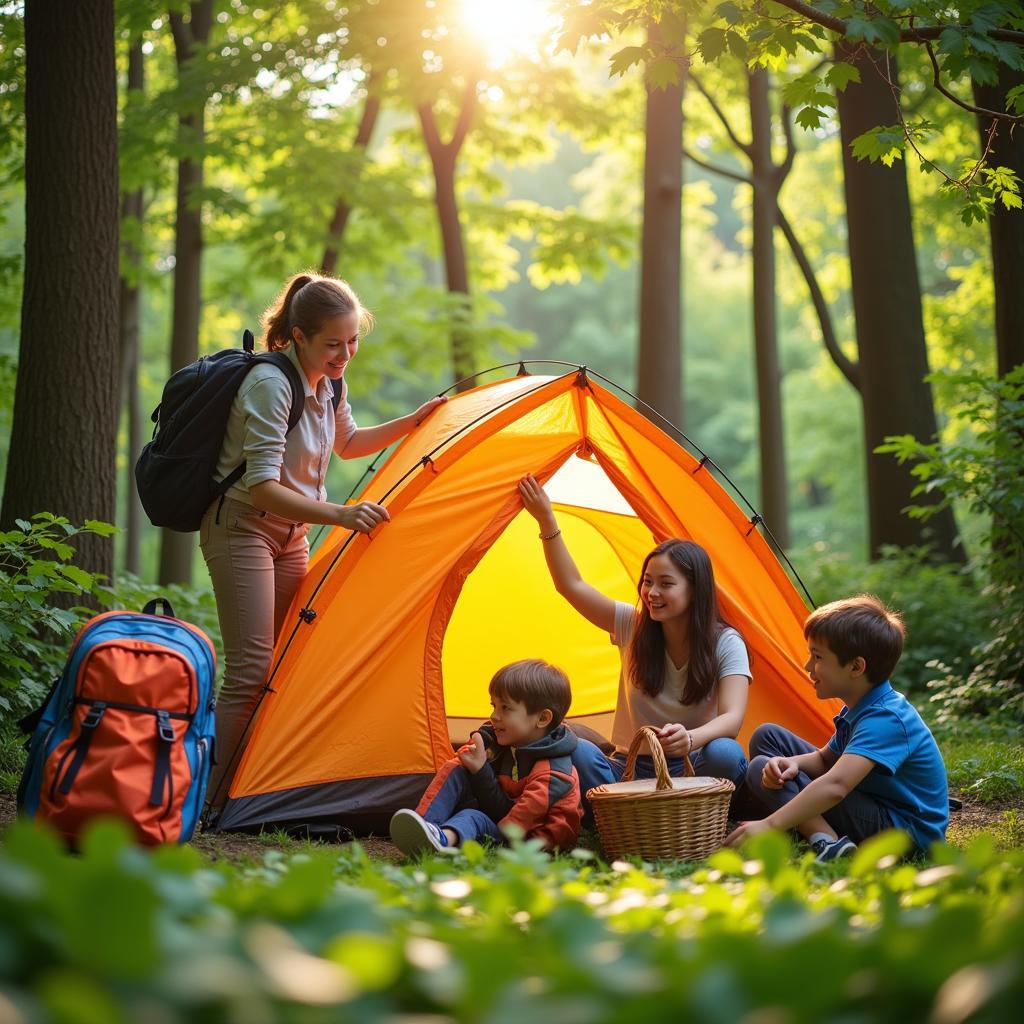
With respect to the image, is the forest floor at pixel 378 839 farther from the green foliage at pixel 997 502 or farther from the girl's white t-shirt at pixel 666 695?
the green foliage at pixel 997 502

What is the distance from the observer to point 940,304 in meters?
12.7

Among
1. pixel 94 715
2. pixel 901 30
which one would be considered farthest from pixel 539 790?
pixel 901 30

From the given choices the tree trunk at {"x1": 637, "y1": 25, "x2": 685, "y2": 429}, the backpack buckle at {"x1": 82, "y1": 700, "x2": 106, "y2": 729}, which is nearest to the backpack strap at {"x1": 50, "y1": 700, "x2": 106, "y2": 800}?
the backpack buckle at {"x1": 82, "y1": 700, "x2": 106, "y2": 729}

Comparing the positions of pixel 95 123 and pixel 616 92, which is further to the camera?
pixel 616 92

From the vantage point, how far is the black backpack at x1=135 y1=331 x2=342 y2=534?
394 centimetres

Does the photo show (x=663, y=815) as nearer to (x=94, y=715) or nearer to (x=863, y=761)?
(x=863, y=761)

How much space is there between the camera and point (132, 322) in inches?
452

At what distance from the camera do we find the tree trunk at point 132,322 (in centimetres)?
1011

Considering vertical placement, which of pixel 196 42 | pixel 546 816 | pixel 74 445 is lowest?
pixel 546 816

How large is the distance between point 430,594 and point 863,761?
1680 millimetres

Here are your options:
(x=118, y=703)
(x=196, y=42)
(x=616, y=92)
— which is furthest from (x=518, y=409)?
(x=616, y=92)

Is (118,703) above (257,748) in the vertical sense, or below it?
above

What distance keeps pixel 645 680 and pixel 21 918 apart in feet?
10.3

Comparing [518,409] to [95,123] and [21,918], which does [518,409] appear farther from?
[21,918]
